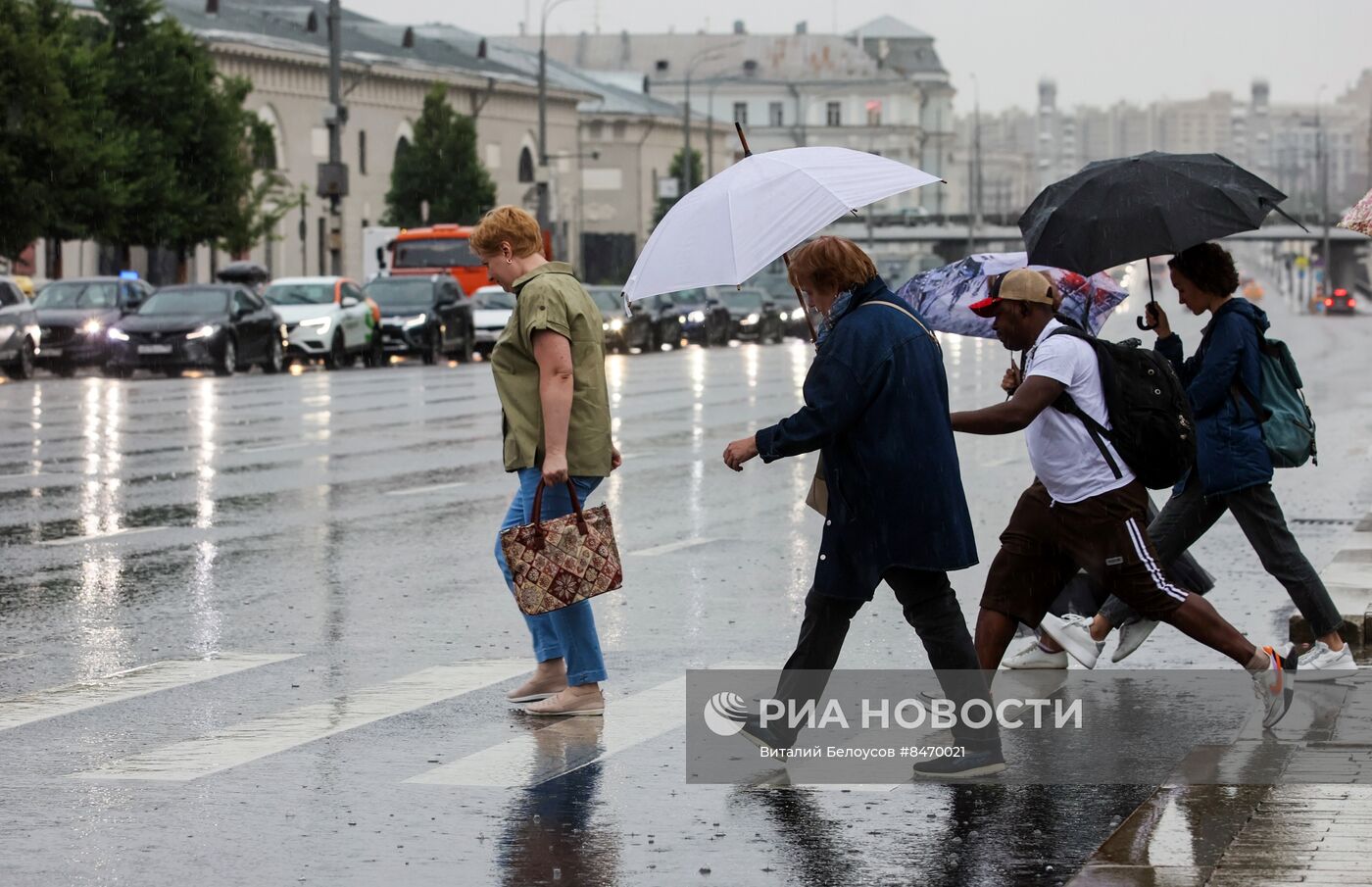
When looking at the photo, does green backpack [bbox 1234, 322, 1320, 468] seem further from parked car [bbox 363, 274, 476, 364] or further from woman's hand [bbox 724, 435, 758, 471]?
parked car [bbox 363, 274, 476, 364]

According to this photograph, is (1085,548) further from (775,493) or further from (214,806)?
(775,493)

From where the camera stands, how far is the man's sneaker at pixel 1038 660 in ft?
31.2

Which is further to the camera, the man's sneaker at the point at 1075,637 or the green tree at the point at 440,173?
the green tree at the point at 440,173

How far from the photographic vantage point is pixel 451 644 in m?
10.6

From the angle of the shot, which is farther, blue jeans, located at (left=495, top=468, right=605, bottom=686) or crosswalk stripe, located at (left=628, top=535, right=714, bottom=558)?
crosswalk stripe, located at (left=628, top=535, right=714, bottom=558)

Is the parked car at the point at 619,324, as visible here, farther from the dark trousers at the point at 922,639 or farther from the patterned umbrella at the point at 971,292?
the dark trousers at the point at 922,639

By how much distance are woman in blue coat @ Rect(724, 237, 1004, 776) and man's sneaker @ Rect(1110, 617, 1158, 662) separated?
1981 mm

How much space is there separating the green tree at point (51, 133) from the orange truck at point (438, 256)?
22.3ft

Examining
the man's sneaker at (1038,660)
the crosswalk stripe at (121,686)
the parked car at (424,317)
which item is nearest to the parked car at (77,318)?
the parked car at (424,317)

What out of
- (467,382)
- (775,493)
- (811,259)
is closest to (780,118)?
(467,382)

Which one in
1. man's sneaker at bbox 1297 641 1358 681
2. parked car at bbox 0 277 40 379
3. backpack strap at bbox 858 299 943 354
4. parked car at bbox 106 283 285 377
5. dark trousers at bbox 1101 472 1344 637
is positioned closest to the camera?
backpack strap at bbox 858 299 943 354

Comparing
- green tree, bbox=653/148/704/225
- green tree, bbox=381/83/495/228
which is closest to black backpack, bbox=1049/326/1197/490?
green tree, bbox=381/83/495/228

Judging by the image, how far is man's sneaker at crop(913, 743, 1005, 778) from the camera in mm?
7496

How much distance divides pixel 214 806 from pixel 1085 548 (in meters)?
2.86
